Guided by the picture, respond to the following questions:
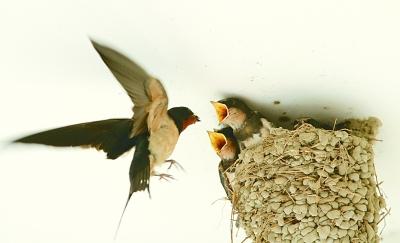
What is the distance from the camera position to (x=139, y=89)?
199 centimetres

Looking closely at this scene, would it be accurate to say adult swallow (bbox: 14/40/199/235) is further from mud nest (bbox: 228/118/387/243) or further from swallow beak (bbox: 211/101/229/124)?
mud nest (bbox: 228/118/387/243)

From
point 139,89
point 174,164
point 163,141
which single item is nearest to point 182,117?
point 163,141

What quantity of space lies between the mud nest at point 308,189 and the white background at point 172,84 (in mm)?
181

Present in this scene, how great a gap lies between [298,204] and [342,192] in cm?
13

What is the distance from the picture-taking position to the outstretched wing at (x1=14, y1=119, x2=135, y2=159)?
7.16ft

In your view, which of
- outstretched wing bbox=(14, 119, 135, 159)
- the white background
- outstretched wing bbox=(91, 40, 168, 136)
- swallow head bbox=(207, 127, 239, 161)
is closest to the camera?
outstretched wing bbox=(91, 40, 168, 136)

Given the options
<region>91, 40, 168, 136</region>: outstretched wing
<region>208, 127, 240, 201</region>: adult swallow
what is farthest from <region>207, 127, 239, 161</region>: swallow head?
<region>91, 40, 168, 136</region>: outstretched wing

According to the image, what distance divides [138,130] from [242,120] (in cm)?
38

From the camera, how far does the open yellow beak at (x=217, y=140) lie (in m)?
2.45

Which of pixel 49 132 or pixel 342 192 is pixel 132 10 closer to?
pixel 49 132

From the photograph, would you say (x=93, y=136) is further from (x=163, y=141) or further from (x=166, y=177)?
(x=166, y=177)

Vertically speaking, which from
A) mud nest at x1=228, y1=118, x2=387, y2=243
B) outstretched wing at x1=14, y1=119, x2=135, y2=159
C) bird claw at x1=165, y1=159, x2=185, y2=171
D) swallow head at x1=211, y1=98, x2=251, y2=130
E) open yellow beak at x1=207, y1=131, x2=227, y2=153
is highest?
outstretched wing at x1=14, y1=119, x2=135, y2=159

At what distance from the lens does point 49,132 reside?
7.25 feet

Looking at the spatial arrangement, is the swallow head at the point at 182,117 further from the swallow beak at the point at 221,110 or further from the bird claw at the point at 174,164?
the bird claw at the point at 174,164
